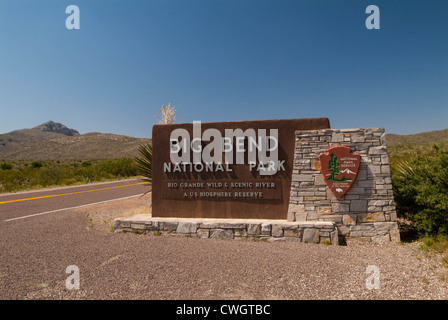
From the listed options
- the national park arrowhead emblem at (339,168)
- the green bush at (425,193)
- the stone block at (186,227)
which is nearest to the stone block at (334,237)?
the national park arrowhead emblem at (339,168)

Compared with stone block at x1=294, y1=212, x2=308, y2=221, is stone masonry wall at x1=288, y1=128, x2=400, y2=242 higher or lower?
higher

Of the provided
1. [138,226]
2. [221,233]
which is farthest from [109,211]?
[221,233]

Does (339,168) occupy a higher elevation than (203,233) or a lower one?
higher

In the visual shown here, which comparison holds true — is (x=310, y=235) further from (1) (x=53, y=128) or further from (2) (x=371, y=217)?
(1) (x=53, y=128)

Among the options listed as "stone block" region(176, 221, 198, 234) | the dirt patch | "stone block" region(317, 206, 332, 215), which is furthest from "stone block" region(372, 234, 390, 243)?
the dirt patch

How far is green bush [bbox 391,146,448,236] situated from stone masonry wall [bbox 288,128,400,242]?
1.91 ft

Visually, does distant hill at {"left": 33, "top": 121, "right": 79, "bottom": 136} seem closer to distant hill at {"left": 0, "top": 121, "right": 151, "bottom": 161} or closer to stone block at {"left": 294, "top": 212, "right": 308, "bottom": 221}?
distant hill at {"left": 0, "top": 121, "right": 151, "bottom": 161}

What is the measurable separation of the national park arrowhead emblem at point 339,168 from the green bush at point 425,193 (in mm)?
1421

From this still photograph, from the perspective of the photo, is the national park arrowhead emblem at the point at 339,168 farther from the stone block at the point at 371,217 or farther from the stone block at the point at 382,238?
the stone block at the point at 382,238

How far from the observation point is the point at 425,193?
5547 millimetres

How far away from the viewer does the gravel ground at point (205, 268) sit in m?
3.50

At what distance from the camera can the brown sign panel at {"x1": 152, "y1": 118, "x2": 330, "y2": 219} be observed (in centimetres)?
627

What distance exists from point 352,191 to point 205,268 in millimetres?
3669
